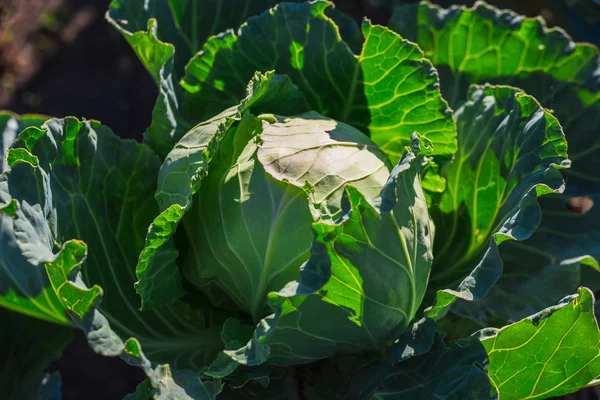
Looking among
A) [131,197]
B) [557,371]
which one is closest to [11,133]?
[131,197]

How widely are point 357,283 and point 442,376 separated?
1.02 ft

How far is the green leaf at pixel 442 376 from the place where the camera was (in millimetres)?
1473

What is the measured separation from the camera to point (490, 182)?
6.28 ft

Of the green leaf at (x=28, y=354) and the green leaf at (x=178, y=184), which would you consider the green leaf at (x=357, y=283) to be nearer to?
the green leaf at (x=178, y=184)

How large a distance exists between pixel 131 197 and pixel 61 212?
262 mm

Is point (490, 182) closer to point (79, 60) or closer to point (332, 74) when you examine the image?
point (332, 74)

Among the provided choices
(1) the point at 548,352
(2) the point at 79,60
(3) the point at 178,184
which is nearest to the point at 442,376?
(1) the point at 548,352

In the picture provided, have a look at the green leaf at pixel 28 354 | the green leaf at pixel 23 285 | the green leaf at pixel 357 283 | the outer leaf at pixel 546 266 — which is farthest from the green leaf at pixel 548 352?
the green leaf at pixel 28 354

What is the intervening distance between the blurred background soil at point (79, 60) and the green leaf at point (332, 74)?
159 centimetres

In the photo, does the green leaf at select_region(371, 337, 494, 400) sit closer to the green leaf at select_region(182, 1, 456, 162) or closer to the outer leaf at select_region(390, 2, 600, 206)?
the green leaf at select_region(182, 1, 456, 162)

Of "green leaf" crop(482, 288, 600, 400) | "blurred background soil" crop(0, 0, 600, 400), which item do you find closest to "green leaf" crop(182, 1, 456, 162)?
"green leaf" crop(482, 288, 600, 400)

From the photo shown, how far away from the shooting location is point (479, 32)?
84.4 inches

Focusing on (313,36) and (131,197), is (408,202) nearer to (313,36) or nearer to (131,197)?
(313,36)

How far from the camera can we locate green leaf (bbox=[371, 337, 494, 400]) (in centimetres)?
147
